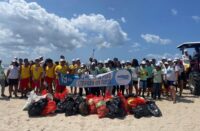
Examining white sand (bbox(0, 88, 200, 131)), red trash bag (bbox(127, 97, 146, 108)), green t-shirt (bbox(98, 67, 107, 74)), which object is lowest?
white sand (bbox(0, 88, 200, 131))

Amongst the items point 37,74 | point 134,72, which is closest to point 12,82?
point 37,74

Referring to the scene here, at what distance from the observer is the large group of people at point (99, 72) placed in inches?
563

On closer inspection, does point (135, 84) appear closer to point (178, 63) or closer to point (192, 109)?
point (178, 63)

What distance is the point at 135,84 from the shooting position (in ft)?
48.6

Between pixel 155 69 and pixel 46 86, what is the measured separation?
4.89 metres

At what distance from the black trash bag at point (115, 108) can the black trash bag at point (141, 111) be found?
414mm

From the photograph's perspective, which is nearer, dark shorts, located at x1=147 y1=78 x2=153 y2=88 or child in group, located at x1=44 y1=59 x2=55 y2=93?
child in group, located at x1=44 y1=59 x2=55 y2=93

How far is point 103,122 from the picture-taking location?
1063 cm

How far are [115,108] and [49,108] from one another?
2387mm

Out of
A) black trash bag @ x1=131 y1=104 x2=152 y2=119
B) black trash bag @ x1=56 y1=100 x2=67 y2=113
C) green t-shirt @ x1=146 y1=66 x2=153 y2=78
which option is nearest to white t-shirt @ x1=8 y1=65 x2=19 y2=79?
black trash bag @ x1=56 y1=100 x2=67 y2=113

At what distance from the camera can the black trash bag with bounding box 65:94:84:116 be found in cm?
1162

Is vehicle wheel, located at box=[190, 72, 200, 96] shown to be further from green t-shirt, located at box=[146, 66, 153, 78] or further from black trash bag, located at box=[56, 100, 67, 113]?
black trash bag, located at box=[56, 100, 67, 113]

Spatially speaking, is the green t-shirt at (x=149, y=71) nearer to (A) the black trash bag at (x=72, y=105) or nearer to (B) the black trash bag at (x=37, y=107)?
(A) the black trash bag at (x=72, y=105)

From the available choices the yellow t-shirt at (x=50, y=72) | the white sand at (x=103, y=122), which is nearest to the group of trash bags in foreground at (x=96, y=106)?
the white sand at (x=103, y=122)
